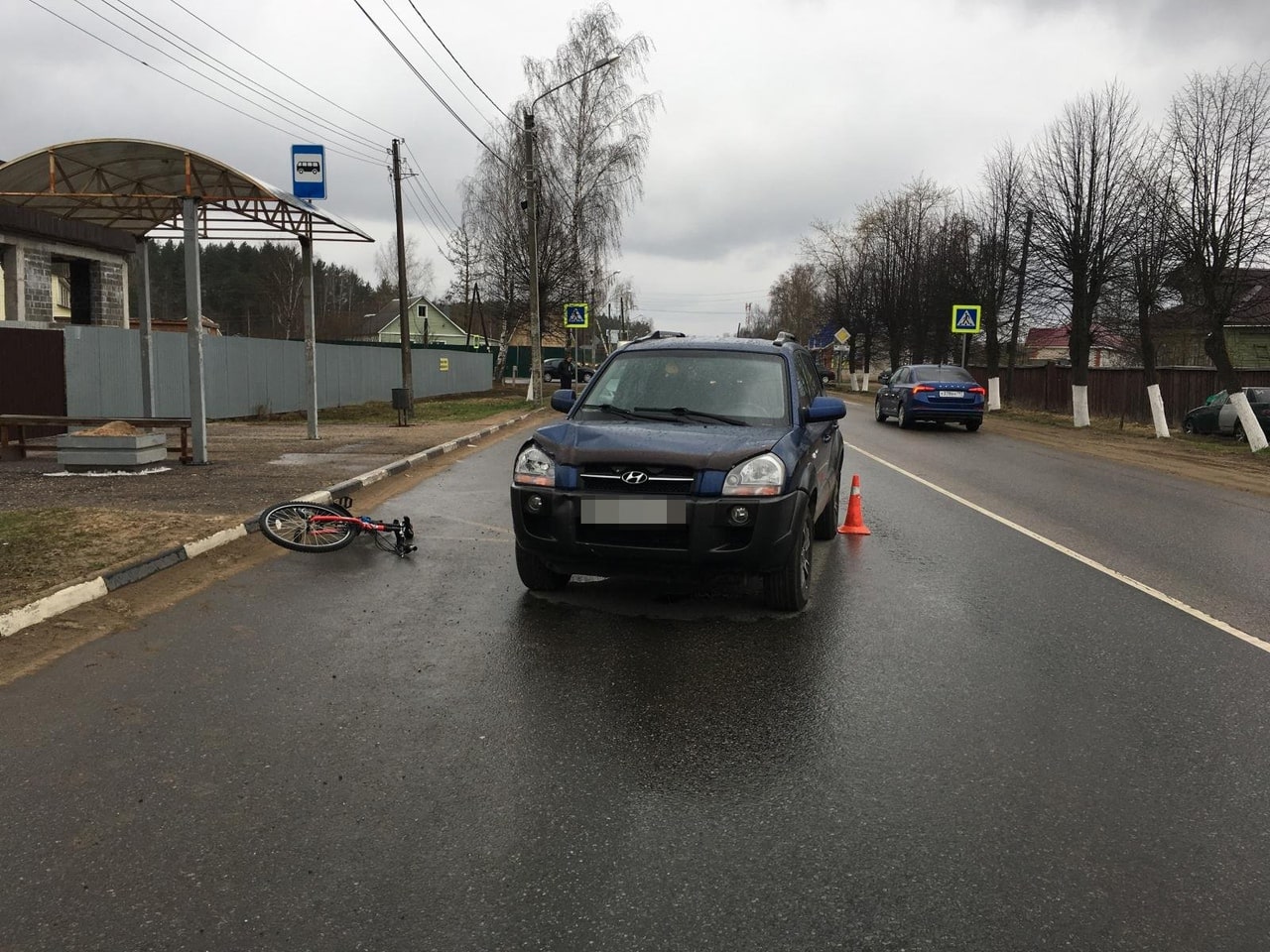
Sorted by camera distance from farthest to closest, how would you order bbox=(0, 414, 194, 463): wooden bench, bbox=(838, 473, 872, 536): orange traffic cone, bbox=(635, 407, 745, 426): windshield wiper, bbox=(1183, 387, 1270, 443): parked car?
bbox=(1183, 387, 1270, 443): parked car
bbox=(0, 414, 194, 463): wooden bench
bbox=(838, 473, 872, 536): orange traffic cone
bbox=(635, 407, 745, 426): windshield wiper

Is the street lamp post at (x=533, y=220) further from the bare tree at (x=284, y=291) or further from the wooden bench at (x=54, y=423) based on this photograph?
the bare tree at (x=284, y=291)

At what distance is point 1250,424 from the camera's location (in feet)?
61.2

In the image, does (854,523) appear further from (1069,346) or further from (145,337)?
(1069,346)

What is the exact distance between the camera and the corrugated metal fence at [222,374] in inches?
655

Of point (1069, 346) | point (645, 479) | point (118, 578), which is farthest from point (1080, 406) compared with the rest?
point (118, 578)

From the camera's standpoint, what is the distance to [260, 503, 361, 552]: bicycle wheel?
7.61 meters

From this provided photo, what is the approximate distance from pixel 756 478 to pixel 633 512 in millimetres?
720

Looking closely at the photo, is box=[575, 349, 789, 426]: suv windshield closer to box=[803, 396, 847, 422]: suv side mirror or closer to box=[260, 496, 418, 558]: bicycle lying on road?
box=[803, 396, 847, 422]: suv side mirror

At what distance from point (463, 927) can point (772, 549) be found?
3.10m

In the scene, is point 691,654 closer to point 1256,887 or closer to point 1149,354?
point 1256,887

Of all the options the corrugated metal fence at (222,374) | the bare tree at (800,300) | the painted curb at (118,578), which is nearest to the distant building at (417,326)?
the bare tree at (800,300)

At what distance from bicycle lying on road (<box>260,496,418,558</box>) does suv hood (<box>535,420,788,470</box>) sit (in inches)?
91.7

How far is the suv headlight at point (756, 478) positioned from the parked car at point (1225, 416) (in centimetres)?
1856

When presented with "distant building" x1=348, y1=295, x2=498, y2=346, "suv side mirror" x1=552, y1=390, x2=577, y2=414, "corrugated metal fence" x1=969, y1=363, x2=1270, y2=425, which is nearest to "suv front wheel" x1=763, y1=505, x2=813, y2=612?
"suv side mirror" x1=552, y1=390, x2=577, y2=414
